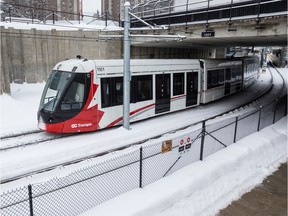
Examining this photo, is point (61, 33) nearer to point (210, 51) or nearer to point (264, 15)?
point (264, 15)

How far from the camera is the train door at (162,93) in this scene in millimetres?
14336

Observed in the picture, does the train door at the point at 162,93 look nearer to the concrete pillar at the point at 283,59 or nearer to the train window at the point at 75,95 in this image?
the train window at the point at 75,95

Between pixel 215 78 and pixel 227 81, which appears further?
pixel 227 81

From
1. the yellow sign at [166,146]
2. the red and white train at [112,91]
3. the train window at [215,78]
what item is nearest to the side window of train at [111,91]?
the red and white train at [112,91]

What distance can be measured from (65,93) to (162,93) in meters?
5.44

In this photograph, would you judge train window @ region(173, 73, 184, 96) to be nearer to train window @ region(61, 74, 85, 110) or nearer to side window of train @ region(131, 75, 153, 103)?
side window of train @ region(131, 75, 153, 103)

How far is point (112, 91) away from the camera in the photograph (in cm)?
1234

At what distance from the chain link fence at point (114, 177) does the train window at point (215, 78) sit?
7.40 m

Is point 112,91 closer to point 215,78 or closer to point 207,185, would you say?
point 207,185

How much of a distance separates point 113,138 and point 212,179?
15.4 feet

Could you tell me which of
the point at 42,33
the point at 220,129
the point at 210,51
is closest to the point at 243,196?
the point at 220,129

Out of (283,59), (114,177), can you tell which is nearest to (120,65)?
(114,177)

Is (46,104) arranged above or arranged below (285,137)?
above

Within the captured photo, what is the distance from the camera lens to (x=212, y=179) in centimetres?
812
